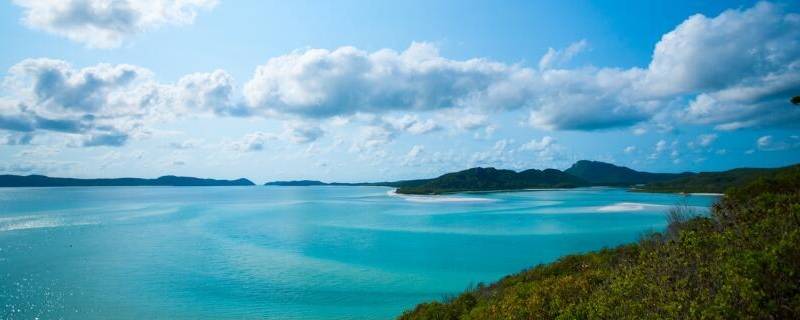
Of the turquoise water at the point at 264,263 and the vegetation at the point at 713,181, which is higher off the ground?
the vegetation at the point at 713,181

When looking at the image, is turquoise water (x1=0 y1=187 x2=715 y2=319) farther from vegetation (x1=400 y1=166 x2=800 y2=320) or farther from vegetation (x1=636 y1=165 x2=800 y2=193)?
vegetation (x1=636 y1=165 x2=800 y2=193)

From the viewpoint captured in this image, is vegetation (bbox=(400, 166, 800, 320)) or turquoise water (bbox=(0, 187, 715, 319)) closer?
vegetation (bbox=(400, 166, 800, 320))

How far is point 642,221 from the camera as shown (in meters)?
62.9

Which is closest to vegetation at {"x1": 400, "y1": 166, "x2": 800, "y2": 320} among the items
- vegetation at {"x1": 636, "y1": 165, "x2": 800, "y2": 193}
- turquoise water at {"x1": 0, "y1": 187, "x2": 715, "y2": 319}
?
turquoise water at {"x1": 0, "y1": 187, "x2": 715, "y2": 319}

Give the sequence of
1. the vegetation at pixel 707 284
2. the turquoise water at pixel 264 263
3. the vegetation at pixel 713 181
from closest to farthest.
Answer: the vegetation at pixel 707 284
the turquoise water at pixel 264 263
the vegetation at pixel 713 181

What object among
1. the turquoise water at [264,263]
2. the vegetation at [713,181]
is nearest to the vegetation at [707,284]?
the turquoise water at [264,263]

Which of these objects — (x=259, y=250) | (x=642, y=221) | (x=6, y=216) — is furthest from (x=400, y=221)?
(x=6, y=216)

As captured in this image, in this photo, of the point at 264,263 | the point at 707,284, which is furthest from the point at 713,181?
the point at 707,284

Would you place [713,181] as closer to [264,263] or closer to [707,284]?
[264,263]

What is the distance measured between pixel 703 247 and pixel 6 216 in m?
101

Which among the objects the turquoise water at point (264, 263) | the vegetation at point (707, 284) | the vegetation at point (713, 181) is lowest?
the turquoise water at point (264, 263)

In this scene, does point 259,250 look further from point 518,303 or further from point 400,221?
point 518,303

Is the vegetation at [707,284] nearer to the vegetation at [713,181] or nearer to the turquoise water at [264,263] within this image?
the turquoise water at [264,263]

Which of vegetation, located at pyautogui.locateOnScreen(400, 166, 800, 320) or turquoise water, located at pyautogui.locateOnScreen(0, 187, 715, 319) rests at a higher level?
vegetation, located at pyautogui.locateOnScreen(400, 166, 800, 320)
